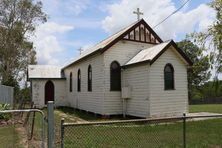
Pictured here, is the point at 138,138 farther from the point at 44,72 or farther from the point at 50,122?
the point at 44,72

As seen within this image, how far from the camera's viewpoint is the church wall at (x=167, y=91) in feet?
54.2

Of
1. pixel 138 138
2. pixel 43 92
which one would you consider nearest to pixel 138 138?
pixel 138 138

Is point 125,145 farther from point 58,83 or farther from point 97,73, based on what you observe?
point 58,83

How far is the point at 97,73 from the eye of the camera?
1980cm

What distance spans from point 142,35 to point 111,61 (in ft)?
10.8

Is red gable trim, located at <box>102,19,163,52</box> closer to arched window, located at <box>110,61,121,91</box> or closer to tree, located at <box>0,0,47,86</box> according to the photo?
arched window, located at <box>110,61,121,91</box>

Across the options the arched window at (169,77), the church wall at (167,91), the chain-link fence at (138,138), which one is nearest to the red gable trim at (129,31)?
the church wall at (167,91)

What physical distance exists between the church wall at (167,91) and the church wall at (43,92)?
50.0ft

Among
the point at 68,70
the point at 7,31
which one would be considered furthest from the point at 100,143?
the point at 7,31

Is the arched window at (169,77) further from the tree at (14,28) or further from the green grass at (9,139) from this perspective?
the tree at (14,28)

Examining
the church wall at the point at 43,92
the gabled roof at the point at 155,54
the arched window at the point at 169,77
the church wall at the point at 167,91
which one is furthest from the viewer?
the church wall at the point at 43,92

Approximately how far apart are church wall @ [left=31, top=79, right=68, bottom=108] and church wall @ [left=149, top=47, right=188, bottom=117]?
15251 mm

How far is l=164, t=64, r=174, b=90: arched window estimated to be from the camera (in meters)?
17.3

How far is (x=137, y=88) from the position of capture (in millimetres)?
17531
